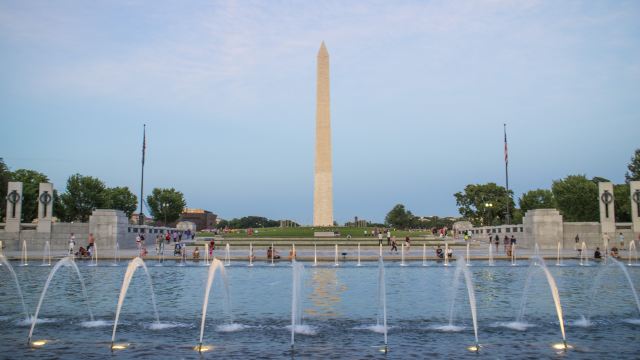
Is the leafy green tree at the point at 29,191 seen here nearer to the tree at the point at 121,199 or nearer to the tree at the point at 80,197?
the tree at the point at 80,197

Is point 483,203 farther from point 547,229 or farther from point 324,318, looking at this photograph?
point 324,318

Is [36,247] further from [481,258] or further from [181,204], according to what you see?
[181,204]

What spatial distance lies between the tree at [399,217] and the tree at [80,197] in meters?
84.5

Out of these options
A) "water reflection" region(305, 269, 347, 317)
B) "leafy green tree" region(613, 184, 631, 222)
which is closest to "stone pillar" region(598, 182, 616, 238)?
"leafy green tree" region(613, 184, 631, 222)

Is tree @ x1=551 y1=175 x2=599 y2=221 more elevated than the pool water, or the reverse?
tree @ x1=551 y1=175 x2=599 y2=221

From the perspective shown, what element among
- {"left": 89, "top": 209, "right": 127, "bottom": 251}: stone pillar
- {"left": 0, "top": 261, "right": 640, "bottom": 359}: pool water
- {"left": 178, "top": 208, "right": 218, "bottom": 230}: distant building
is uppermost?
{"left": 178, "top": 208, "right": 218, "bottom": 230}: distant building

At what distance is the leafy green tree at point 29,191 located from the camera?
2960 inches

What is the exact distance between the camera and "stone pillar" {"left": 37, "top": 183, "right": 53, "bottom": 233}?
147 ft

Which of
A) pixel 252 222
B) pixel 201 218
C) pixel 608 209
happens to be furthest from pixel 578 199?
pixel 252 222

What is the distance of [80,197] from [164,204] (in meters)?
32.1

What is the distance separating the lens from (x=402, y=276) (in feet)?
82.4

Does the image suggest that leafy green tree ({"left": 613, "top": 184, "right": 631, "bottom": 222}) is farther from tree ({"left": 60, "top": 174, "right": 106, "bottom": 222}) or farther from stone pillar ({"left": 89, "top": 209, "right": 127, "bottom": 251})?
tree ({"left": 60, "top": 174, "right": 106, "bottom": 222})

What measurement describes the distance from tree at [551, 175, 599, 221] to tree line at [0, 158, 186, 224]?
2753 inches

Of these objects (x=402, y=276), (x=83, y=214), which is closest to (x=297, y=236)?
(x=402, y=276)
